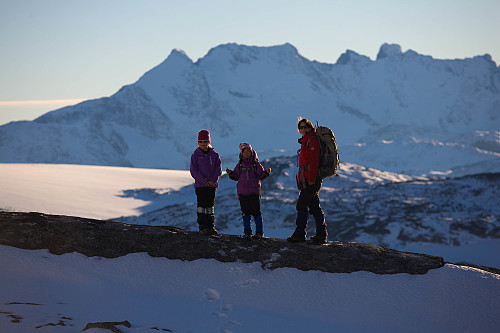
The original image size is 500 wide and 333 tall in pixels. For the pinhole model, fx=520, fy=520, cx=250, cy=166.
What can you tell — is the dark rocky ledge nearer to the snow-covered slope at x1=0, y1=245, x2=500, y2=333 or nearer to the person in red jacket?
the snow-covered slope at x1=0, y1=245, x2=500, y2=333

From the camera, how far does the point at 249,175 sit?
9.09 m

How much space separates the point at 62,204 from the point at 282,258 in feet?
152

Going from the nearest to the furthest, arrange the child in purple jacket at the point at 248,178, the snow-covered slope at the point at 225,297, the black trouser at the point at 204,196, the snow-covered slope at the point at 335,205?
1. the snow-covered slope at the point at 225,297
2. the child in purple jacket at the point at 248,178
3. the black trouser at the point at 204,196
4. the snow-covered slope at the point at 335,205

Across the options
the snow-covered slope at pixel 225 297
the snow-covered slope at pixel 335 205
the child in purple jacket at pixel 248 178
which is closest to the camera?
the snow-covered slope at pixel 225 297

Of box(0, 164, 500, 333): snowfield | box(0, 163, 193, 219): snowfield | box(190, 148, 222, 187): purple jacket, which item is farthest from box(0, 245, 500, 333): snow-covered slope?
box(0, 163, 193, 219): snowfield

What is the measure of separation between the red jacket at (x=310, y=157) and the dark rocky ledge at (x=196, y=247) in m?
1.29

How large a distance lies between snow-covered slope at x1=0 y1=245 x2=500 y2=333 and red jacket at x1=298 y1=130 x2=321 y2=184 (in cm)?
158

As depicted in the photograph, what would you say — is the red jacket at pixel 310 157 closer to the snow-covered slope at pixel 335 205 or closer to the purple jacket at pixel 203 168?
the purple jacket at pixel 203 168

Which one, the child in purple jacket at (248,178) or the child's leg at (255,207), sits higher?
the child in purple jacket at (248,178)

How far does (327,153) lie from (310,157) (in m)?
0.30

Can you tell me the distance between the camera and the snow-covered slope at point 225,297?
6812 millimetres

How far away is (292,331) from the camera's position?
6.89m

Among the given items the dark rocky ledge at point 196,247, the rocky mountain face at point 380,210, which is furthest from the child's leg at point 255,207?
the rocky mountain face at point 380,210

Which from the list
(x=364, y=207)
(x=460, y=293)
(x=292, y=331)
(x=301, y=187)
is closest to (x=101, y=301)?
(x=292, y=331)
